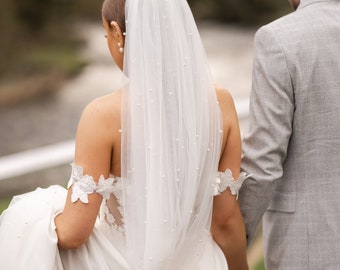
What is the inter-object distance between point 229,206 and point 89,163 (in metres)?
0.58

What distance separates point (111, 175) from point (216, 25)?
12280 millimetres

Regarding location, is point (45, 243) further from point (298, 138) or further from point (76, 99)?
point (76, 99)

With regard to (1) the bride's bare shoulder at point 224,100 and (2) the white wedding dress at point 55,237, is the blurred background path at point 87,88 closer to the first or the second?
(2) the white wedding dress at point 55,237

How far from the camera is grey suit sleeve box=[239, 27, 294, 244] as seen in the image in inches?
121

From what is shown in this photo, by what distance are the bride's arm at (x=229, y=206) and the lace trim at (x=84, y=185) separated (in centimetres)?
46

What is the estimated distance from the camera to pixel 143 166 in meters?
3.01

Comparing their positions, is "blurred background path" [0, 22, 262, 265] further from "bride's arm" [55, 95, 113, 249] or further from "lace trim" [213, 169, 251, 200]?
"bride's arm" [55, 95, 113, 249]

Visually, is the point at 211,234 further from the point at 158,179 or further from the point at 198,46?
the point at 198,46

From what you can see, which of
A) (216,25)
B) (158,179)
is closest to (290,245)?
(158,179)

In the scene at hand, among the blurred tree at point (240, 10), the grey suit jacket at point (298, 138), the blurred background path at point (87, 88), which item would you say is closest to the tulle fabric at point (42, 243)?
the grey suit jacket at point (298, 138)

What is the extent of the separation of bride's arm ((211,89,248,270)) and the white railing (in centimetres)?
464

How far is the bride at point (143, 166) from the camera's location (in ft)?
9.71

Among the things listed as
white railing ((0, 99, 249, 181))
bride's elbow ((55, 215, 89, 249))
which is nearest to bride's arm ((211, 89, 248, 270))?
bride's elbow ((55, 215, 89, 249))

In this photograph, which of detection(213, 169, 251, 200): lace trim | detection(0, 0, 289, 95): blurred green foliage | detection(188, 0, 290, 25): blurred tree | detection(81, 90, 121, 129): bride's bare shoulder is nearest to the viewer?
detection(81, 90, 121, 129): bride's bare shoulder
